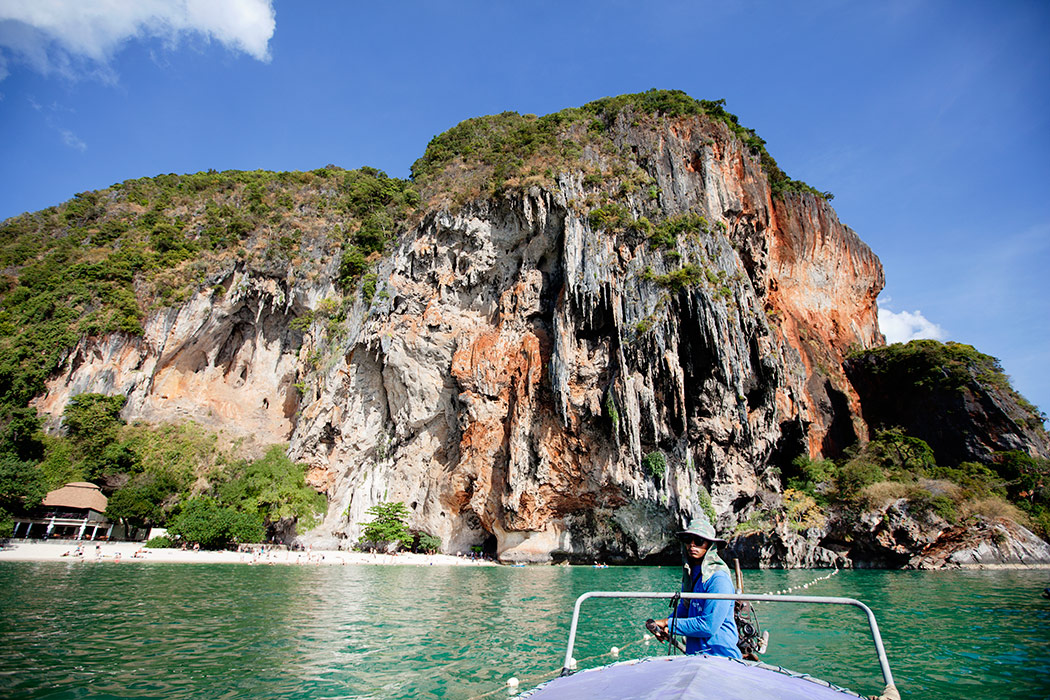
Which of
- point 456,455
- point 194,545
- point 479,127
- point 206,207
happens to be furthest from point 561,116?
point 194,545

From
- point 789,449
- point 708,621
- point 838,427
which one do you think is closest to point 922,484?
point 789,449

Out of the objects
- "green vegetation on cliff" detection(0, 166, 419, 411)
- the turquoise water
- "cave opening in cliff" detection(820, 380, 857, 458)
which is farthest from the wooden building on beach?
"cave opening in cliff" detection(820, 380, 857, 458)

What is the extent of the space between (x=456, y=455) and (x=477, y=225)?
17.5 meters

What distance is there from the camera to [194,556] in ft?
84.0

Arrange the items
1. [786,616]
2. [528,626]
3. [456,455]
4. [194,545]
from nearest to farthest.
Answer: [528,626]
[786,616]
[194,545]
[456,455]

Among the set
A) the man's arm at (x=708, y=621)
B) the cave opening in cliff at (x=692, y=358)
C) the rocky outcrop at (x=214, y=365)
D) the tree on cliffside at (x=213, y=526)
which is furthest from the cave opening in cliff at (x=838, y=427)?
the rocky outcrop at (x=214, y=365)

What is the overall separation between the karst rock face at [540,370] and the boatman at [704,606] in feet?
90.4

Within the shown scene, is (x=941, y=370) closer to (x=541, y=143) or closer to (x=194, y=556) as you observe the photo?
(x=541, y=143)

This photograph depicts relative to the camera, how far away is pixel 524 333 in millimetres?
36906

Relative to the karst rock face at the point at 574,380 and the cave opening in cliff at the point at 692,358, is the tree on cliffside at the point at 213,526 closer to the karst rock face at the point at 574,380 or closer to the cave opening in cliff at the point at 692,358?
the karst rock face at the point at 574,380

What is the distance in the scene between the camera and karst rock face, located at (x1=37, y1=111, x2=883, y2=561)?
107 ft

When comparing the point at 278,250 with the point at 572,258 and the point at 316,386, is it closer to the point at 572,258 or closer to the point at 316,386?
the point at 316,386

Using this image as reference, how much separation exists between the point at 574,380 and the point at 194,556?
23226 millimetres

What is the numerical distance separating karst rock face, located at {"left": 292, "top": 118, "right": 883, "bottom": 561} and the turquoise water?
16.3 meters
